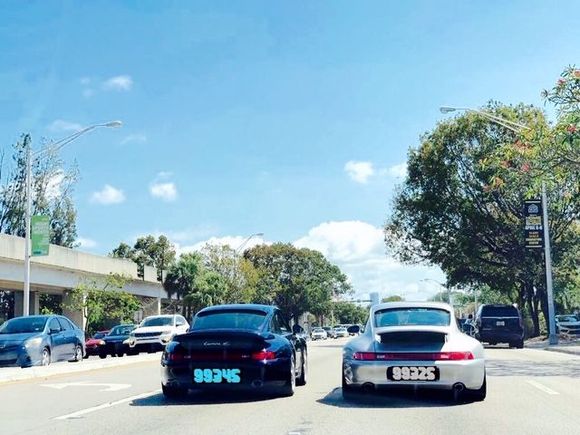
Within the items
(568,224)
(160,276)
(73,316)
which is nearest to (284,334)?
(568,224)

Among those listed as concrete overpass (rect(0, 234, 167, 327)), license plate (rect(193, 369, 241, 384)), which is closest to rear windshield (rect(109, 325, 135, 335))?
concrete overpass (rect(0, 234, 167, 327))

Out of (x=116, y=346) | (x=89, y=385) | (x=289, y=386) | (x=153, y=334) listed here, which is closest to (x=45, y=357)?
(x=89, y=385)

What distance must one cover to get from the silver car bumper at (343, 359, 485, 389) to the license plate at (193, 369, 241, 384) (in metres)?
1.68

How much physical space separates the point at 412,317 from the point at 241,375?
260 cm

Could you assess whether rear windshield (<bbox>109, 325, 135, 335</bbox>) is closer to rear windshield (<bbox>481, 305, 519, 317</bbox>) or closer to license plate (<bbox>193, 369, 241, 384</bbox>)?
rear windshield (<bbox>481, 305, 519, 317</bbox>)

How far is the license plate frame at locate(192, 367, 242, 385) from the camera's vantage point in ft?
35.3

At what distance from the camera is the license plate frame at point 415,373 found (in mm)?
10031

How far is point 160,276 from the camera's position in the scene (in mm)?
62719

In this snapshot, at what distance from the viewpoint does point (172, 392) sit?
1155 centimetres

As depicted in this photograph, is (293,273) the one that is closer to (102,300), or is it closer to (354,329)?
(102,300)

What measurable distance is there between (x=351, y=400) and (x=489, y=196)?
32.8 meters

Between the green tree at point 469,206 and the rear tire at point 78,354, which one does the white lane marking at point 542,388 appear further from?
the green tree at point 469,206

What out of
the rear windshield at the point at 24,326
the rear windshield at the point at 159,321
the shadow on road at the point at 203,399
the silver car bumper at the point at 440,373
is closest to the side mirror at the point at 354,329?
the shadow on road at the point at 203,399

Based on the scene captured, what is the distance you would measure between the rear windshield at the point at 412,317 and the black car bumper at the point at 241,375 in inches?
61.7
